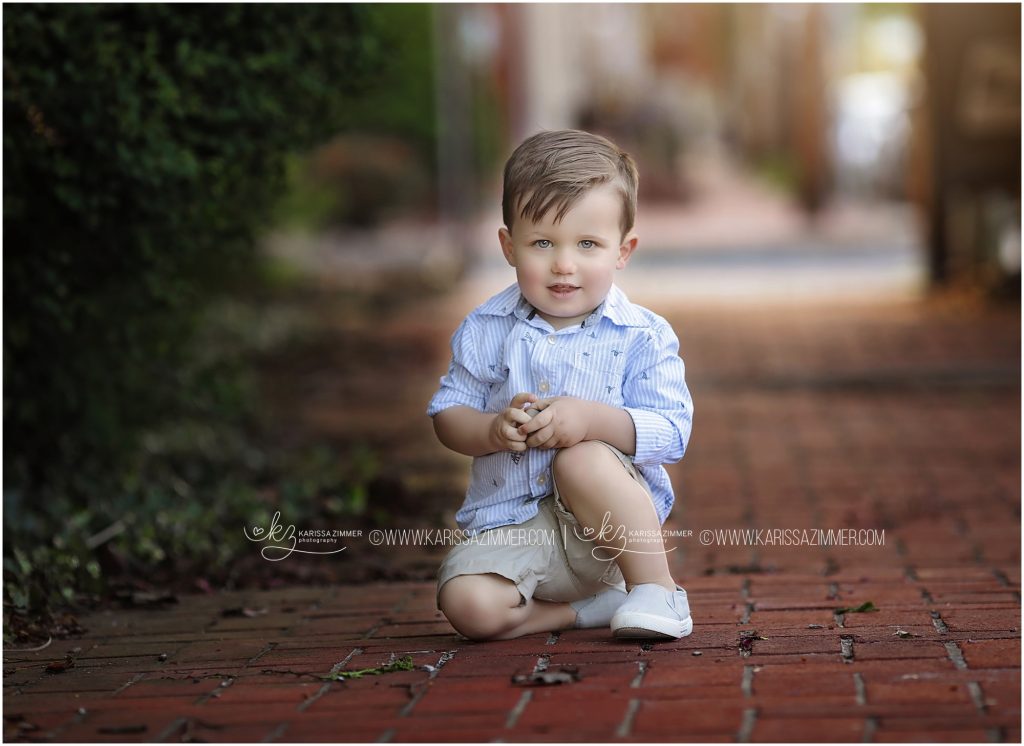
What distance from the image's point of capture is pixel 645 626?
10.4 feet

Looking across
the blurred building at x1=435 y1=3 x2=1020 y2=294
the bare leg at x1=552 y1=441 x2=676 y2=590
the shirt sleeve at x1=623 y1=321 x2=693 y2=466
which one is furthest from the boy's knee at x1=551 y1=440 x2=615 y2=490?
the blurred building at x1=435 y1=3 x2=1020 y2=294

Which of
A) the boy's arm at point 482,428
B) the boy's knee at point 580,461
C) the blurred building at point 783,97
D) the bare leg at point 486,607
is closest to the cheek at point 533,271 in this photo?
the boy's arm at point 482,428

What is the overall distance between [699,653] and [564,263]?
34.0 inches

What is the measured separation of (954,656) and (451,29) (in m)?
14.0

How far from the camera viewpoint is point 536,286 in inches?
128

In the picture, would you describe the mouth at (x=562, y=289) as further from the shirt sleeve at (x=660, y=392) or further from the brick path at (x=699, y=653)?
the brick path at (x=699, y=653)

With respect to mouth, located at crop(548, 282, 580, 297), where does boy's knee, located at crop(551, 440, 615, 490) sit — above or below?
below

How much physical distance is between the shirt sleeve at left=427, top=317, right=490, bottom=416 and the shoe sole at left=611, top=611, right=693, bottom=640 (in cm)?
57

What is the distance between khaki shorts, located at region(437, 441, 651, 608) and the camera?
10.7 feet

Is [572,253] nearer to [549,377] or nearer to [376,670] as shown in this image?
[549,377]

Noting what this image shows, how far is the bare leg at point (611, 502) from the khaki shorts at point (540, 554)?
52mm

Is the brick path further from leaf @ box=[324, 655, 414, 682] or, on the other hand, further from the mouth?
the mouth

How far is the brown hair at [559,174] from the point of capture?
3195 millimetres

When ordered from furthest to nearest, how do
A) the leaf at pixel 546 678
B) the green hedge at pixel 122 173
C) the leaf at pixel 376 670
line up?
the green hedge at pixel 122 173 → the leaf at pixel 376 670 → the leaf at pixel 546 678
